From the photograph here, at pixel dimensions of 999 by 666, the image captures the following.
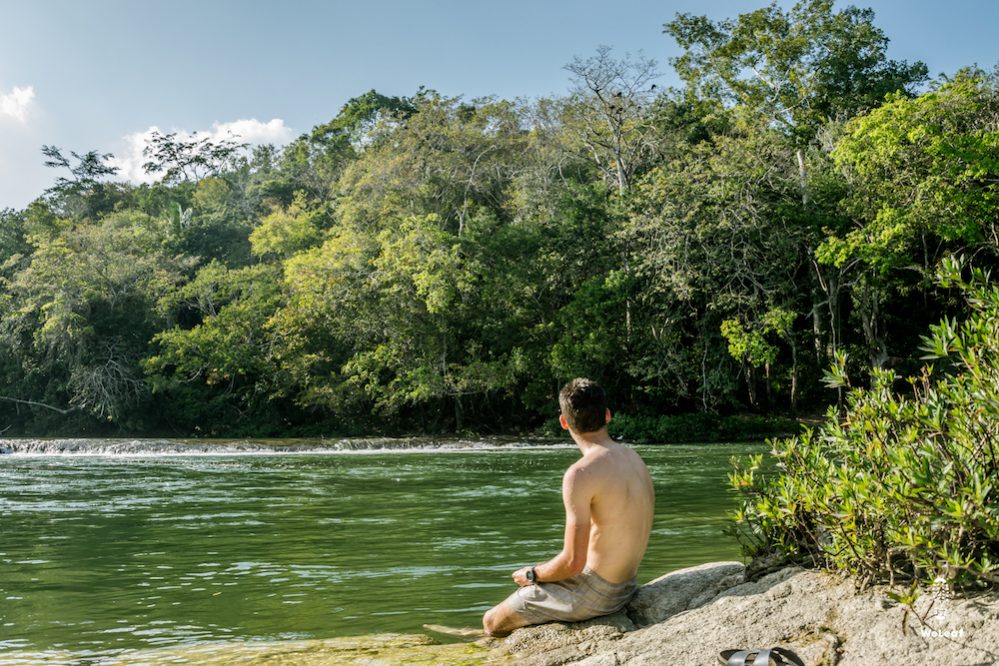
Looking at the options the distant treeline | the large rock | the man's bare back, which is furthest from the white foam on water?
the man's bare back

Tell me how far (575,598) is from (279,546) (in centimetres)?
536

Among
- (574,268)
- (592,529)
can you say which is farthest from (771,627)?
(574,268)

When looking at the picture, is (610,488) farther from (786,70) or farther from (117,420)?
(117,420)

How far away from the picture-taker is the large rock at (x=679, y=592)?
5004 mm

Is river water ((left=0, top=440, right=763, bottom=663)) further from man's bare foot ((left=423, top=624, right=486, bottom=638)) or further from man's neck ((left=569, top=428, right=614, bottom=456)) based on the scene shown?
man's neck ((left=569, top=428, right=614, bottom=456))

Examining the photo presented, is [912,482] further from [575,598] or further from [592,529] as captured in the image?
[575,598]

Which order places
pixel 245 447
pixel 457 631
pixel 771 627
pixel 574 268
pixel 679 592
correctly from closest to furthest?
pixel 771 627
pixel 679 592
pixel 457 631
pixel 245 447
pixel 574 268

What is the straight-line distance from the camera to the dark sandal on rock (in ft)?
12.6

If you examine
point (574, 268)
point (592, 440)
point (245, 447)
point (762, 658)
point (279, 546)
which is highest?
point (574, 268)

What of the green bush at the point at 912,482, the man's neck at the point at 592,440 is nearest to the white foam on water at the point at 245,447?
the man's neck at the point at 592,440

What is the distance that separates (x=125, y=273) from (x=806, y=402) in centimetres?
2395

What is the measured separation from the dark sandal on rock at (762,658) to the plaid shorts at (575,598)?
3.31 feet

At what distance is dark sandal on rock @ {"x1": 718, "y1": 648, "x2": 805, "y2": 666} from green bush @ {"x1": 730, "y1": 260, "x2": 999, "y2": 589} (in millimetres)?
566

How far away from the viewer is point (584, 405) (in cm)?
473
